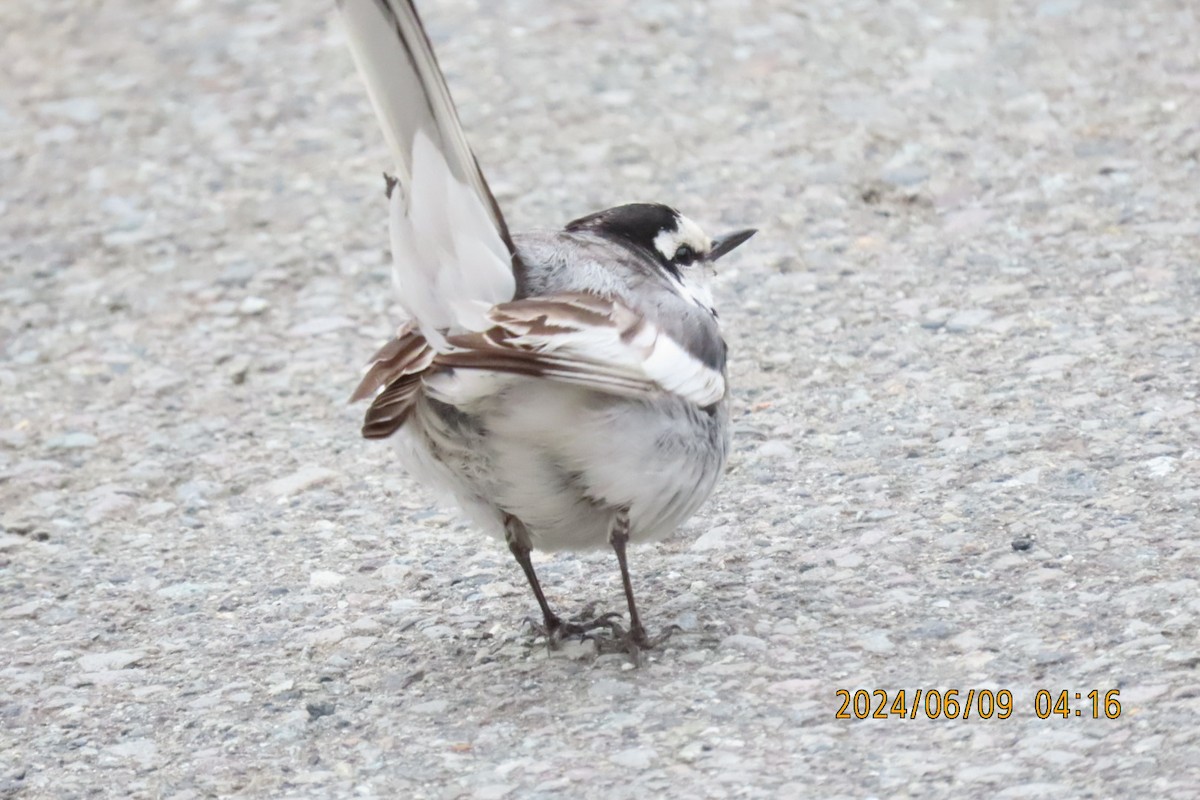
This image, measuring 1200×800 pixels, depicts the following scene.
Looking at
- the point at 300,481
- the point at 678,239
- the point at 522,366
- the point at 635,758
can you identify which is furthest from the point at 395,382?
the point at 300,481

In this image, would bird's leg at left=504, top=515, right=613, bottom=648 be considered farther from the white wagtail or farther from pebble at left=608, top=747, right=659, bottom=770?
pebble at left=608, top=747, right=659, bottom=770

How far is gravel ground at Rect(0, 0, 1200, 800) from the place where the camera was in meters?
4.02

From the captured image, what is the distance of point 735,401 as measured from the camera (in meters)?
6.02

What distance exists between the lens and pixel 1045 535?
185 inches

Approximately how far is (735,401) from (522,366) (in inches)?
95.3

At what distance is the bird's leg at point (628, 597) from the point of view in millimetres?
4277

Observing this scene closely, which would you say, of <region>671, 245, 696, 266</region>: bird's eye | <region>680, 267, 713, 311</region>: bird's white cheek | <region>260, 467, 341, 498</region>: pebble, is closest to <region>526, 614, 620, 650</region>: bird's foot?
<region>680, 267, 713, 311</region>: bird's white cheek

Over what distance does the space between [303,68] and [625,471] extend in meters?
5.59

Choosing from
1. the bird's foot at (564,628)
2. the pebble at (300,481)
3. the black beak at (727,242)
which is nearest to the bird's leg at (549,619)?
the bird's foot at (564,628)

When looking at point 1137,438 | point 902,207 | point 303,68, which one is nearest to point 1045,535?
point 1137,438

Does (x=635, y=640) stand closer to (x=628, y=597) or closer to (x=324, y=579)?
(x=628, y=597)

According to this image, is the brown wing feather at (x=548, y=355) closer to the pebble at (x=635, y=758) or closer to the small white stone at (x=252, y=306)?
the pebble at (x=635, y=758)

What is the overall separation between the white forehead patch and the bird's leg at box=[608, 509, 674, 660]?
2.91ft

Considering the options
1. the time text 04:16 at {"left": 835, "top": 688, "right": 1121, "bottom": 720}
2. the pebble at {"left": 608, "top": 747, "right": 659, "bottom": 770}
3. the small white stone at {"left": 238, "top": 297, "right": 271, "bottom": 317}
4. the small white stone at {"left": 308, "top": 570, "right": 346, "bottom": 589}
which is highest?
the small white stone at {"left": 238, "top": 297, "right": 271, "bottom": 317}
